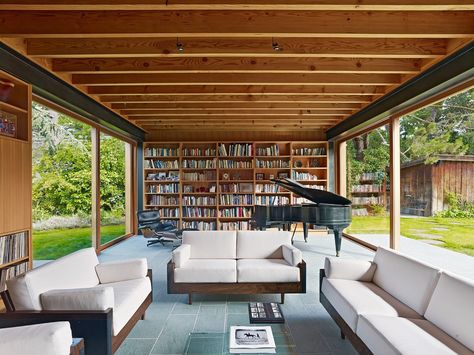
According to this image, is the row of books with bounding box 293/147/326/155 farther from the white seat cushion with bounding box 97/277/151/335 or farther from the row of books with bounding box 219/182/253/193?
the white seat cushion with bounding box 97/277/151/335

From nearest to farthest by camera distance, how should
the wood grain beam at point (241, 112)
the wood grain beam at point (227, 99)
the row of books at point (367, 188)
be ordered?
the wood grain beam at point (227, 99) → the wood grain beam at point (241, 112) → the row of books at point (367, 188)

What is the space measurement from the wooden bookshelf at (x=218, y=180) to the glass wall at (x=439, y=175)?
2772mm

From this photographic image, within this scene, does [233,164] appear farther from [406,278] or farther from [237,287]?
[406,278]

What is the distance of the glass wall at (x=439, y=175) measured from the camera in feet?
12.7

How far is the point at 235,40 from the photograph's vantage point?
3258mm

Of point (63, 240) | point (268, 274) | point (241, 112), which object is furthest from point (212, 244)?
point (63, 240)

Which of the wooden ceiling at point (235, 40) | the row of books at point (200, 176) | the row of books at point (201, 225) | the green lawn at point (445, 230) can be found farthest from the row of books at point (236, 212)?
the wooden ceiling at point (235, 40)

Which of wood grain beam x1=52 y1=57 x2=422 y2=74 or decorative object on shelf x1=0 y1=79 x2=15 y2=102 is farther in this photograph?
wood grain beam x1=52 y1=57 x2=422 y2=74

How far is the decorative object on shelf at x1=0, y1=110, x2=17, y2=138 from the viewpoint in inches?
123

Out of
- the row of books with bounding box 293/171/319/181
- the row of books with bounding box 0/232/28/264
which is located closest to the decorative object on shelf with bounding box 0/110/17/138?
the row of books with bounding box 0/232/28/264

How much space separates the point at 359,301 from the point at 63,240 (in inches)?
266

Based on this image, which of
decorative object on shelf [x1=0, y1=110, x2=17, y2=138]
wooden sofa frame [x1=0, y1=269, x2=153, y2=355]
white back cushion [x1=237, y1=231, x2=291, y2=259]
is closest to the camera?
wooden sofa frame [x1=0, y1=269, x2=153, y2=355]

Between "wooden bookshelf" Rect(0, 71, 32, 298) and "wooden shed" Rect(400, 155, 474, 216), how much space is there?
537 centimetres

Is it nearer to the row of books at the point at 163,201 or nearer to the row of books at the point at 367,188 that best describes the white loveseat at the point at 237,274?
the row of books at the point at 367,188
